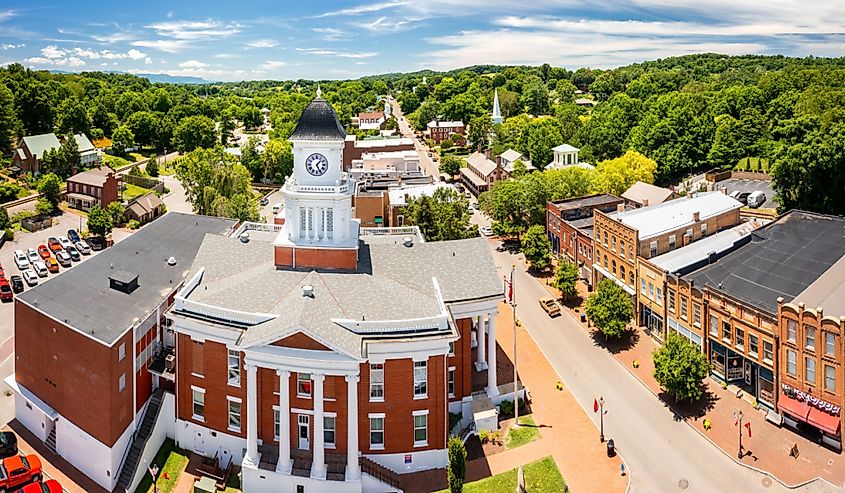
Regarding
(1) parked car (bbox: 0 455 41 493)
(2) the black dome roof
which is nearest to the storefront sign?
(2) the black dome roof

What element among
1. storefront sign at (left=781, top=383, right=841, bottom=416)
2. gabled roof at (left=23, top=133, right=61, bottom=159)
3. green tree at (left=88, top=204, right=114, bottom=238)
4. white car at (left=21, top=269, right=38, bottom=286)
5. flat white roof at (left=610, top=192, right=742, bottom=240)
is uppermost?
gabled roof at (left=23, top=133, right=61, bottom=159)

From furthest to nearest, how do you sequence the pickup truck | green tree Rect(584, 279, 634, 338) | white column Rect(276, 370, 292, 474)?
the pickup truck → green tree Rect(584, 279, 634, 338) → white column Rect(276, 370, 292, 474)

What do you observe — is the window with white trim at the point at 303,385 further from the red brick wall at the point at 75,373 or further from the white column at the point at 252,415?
the red brick wall at the point at 75,373

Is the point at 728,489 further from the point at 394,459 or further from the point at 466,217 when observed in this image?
the point at 466,217

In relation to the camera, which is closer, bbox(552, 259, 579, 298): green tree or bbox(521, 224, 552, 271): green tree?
bbox(552, 259, 579, 298): green tree

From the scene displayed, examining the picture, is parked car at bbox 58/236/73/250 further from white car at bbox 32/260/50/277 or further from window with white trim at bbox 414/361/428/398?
window with white trim at bbox 414/361/428/398

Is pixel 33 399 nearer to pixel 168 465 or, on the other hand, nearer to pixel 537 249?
pixel 168 465

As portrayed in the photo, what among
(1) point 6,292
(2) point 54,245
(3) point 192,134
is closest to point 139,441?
(1) point 6,292
